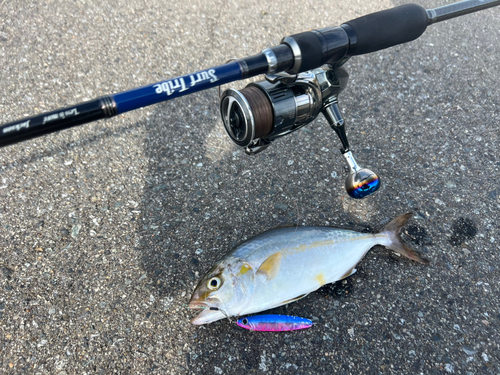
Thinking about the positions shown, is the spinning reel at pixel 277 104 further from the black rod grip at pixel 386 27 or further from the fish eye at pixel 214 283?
the fish eye at pixel 214 283

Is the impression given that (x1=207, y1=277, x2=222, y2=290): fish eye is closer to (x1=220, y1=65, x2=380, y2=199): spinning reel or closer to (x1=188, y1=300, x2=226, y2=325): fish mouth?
(x1=188, y1=300, x2=226, y2=325): fish mouth

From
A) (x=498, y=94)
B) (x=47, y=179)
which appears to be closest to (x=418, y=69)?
(x=498, y=94)

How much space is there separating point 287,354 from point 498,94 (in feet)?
9.25

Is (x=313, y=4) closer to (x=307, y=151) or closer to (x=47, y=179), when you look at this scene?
(x=307, y=151)

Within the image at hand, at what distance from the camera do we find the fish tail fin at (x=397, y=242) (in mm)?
2141

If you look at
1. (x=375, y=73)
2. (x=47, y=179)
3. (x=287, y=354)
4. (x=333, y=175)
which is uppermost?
(x=47, y=179)

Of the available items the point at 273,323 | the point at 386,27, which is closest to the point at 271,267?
the point at 273,323

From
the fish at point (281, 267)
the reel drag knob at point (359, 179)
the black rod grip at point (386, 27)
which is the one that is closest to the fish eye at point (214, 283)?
the fish at point (281, 267)

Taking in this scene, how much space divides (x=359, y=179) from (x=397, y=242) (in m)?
0.51

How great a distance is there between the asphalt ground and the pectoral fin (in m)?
0.23

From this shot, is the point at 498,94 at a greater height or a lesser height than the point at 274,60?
lesser

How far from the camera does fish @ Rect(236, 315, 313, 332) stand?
188 centimetres

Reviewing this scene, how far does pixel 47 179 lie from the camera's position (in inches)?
92.5

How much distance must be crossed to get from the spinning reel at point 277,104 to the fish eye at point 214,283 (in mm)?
693
